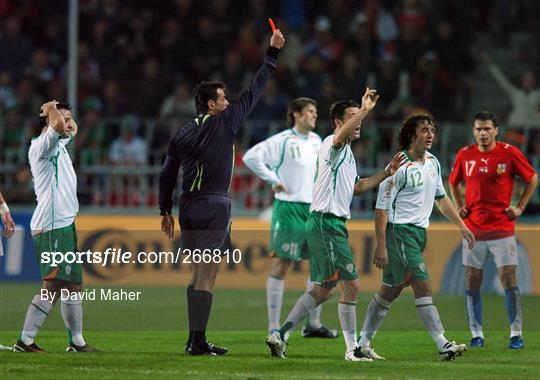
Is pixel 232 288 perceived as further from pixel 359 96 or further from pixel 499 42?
pixel 499 42

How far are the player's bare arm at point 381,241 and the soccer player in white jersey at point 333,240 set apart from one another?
0.76ft

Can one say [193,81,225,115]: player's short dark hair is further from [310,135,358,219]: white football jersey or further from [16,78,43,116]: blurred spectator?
[16,78,43,116]: blurred spectator

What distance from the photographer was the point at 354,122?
1059cm

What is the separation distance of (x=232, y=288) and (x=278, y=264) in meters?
5.27

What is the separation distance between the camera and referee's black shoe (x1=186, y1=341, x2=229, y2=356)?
1124 centimetres

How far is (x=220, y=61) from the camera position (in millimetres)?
23359

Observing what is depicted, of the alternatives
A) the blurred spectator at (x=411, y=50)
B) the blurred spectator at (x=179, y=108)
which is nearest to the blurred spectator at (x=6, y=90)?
the blurred spectator at (x=179, y=108)

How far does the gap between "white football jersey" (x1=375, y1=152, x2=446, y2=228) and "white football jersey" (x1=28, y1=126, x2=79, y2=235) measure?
270 centimetres

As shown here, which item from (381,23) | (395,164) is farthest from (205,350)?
(381,23)

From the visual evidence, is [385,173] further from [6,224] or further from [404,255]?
[6,224]

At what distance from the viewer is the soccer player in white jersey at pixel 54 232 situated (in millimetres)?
11359

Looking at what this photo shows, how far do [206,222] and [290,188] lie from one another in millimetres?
2327

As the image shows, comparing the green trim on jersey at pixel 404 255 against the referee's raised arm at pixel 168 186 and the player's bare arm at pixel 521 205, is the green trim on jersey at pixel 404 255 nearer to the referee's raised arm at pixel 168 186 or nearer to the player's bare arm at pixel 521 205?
the player's bare arm at pixel 521 205

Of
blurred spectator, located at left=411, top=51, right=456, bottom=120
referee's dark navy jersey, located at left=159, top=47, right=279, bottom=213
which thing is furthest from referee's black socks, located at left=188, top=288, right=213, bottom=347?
blurred spectator, located at left=411, top=51, right=456, bottom=120
